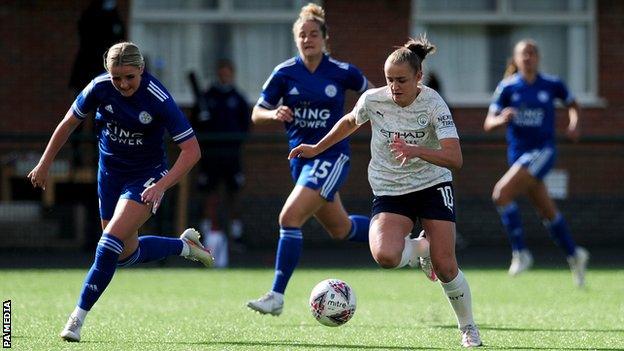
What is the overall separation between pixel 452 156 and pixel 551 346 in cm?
133

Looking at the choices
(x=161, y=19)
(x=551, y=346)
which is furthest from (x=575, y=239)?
(x=551, y=346)

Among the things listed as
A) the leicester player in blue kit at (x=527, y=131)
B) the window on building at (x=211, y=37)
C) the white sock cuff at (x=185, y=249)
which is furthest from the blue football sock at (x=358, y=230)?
the window on building at (x=211, y=37)

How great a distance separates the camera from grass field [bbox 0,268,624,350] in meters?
8.25

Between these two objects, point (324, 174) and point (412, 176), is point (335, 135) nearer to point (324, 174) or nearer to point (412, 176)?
point (412, 176)

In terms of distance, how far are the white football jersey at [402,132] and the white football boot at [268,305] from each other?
161 centimetres

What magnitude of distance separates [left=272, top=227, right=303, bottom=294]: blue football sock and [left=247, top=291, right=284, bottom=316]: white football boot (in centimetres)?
12

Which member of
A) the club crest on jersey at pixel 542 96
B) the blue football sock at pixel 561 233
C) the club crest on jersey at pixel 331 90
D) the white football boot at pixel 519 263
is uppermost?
the club crest on jersey at pixel 331 90

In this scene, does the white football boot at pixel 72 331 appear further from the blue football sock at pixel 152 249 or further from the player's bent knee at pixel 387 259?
the player's bent knee at pixel 387 259

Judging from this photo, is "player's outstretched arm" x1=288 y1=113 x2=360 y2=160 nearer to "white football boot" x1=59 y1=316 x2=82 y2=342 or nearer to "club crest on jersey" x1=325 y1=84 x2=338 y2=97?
"club crest on jersey" x1=325 y1=84 x2=338 y2=97

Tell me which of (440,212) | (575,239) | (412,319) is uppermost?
(440,212)

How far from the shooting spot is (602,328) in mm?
9141

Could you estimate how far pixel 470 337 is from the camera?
26.3ft

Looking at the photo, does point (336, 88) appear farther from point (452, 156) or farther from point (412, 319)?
point (452, 156)

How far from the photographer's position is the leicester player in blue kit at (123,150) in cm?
821
